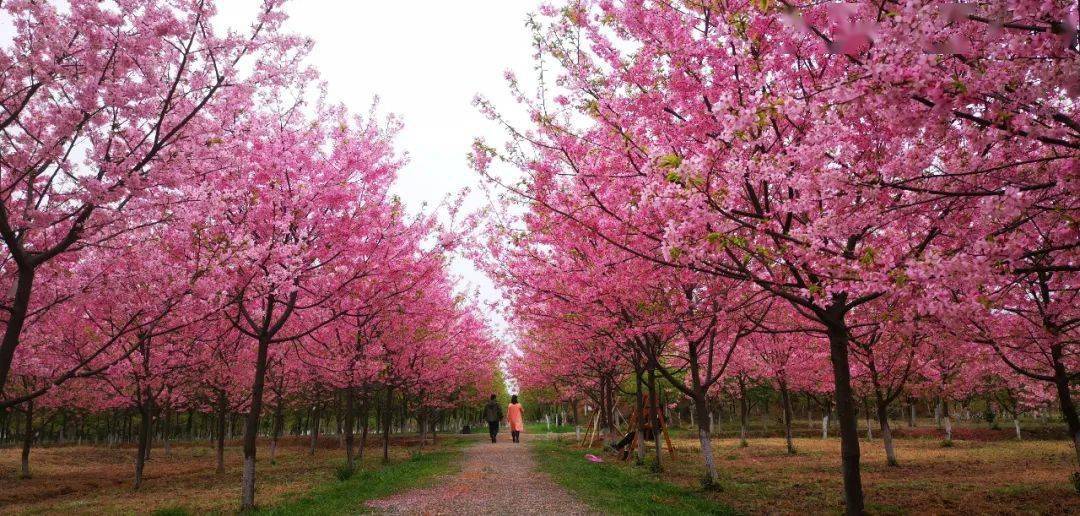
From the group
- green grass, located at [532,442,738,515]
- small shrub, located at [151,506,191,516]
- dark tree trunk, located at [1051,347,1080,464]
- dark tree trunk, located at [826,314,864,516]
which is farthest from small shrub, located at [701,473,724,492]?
small shrub, located at [151,506,191,516]

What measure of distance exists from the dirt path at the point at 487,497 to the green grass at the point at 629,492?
1.32 feet

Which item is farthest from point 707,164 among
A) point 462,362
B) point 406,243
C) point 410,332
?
point 462,362

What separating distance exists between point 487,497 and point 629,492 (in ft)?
8.63

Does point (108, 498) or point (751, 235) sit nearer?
point (751, 235)

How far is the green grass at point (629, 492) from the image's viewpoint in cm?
869

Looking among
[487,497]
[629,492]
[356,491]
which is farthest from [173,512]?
[629,492]

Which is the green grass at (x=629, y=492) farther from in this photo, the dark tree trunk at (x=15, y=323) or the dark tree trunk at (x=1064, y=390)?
the dark tree trunk at (x=15, y=323)

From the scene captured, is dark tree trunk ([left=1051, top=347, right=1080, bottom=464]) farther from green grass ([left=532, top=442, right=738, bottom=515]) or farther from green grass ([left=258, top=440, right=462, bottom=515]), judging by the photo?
green grass ([left=258, top=440, right=462, bottom=515])

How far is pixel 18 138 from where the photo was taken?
597cm

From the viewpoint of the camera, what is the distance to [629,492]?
10438 millimetres

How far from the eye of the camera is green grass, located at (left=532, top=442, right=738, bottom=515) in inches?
342

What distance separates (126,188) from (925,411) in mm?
89923

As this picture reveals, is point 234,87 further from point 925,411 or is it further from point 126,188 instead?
point 925,411

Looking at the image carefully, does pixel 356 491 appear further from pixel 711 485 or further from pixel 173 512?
pixel 711 485
